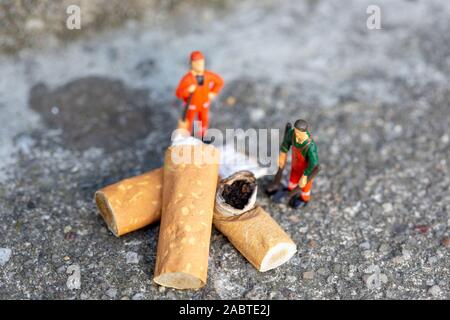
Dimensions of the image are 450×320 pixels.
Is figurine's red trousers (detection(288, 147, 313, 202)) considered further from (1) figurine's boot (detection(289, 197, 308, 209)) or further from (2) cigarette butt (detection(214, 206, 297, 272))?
(2) cigarette butt (detection(214, 206, 297, 272))

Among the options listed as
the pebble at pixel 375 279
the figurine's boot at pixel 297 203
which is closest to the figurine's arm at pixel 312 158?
the figurine's boot at pixel 297 203

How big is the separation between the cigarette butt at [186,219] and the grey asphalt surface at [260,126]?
213 millimetres

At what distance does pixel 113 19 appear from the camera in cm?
528

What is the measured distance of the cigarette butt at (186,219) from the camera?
10.3ft

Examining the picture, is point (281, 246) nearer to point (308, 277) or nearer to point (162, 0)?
point (308, 277)

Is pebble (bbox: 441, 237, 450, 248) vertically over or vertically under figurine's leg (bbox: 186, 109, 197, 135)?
under

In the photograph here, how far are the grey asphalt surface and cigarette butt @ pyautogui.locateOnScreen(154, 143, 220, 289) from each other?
0.21m

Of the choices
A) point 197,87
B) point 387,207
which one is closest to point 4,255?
point 197,87

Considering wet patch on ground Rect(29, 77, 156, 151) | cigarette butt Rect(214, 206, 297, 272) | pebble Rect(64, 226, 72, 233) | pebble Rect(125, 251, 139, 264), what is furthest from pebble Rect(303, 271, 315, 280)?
wet patch on ground Rect(29, 77, 156, 151)

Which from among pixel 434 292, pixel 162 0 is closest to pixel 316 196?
pixel 434 292

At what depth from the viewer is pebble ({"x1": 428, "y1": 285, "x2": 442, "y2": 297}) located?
3.36m

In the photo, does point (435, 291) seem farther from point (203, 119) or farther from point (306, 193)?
point (203, 119)

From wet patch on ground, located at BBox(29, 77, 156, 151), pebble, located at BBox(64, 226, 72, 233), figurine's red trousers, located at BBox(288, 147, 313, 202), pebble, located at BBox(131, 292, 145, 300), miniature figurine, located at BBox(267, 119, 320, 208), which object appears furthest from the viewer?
wet patch on ground, located at BBox(29, 77, 156, 151)

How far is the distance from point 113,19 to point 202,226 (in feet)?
9.08
